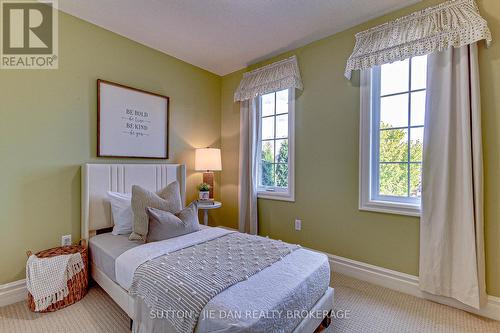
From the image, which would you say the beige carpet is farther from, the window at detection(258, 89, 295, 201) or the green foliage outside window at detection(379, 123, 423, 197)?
the window at detection(258, 89, 295, 201)

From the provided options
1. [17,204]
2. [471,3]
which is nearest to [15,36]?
[17,204]

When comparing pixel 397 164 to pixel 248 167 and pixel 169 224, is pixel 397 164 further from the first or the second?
pixel 169 224

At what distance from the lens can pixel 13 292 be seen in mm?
1932

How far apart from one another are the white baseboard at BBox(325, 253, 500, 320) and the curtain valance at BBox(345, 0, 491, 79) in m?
1.95

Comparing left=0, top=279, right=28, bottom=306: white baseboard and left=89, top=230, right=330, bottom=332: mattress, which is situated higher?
left=89, top=230, right=330, bottom=332: mattress

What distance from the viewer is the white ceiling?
2100 millimetres

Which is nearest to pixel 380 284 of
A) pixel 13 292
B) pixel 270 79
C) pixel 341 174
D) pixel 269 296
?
pixel 341 174

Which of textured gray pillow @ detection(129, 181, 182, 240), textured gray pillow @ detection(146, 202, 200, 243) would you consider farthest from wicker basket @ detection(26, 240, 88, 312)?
textured gray pillow @ detection(146, 202, 200, 243)

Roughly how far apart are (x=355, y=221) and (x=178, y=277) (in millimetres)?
1865

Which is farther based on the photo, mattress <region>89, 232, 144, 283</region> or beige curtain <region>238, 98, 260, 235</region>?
beige curtain <region>238, 98, 260, 235</region>

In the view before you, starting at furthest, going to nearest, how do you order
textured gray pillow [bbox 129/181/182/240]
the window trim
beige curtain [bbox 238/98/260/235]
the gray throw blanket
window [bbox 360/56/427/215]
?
beige curtain [bbox 238/98/260/235], the window trim, window [bbox 360/56/427/215], textured gray pillow [bbox 129/181/182/240], the gray throw blanket

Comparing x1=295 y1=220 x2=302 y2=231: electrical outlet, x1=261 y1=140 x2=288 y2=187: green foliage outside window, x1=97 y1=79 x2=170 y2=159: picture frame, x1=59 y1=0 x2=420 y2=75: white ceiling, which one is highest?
x1=59 y1=0 x2=420 y2=75: white ceiling

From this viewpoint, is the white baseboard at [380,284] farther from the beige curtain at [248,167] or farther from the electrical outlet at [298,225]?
the beige curtain at [248,167]

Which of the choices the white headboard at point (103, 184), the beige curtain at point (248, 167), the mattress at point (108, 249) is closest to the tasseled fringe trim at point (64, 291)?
the mattress at point (108, 249)
